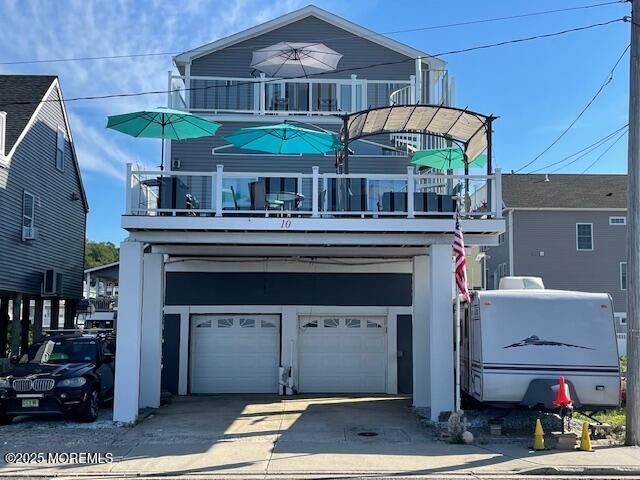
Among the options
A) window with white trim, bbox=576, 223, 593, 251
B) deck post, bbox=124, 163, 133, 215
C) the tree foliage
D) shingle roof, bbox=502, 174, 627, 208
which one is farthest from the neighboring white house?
the tree foliage

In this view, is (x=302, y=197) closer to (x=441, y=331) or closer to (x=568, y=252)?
(x=441, y=331)

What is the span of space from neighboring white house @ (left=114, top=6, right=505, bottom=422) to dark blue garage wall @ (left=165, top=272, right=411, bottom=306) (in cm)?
3

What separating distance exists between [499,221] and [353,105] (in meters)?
6.75

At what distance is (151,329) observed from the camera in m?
14.2

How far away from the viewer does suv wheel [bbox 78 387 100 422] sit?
38.5 ft

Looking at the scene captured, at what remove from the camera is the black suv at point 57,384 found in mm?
11422

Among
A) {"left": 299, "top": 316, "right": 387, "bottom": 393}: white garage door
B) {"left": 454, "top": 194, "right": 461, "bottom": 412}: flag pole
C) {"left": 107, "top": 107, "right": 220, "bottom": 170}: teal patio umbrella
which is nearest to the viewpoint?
{"left": 454, "top": 194, "right": 461, "bottom": 412}: flag pole

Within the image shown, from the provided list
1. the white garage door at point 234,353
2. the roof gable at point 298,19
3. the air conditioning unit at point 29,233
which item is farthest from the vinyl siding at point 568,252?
the air conditioning unit at point 29,233

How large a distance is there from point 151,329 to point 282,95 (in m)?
7.98

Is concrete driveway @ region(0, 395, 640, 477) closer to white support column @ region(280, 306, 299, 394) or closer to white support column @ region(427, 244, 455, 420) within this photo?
white support column @ region(427, 244, 455, 420)

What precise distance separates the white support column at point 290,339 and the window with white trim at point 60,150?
35.2 feet

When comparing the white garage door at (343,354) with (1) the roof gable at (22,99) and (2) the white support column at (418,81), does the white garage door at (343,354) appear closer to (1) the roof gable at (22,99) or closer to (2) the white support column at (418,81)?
(2) the white support column at (418,81)

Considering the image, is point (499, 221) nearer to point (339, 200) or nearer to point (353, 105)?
point (339, 200)

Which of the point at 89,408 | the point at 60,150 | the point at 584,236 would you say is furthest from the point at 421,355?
the point at 584,236
